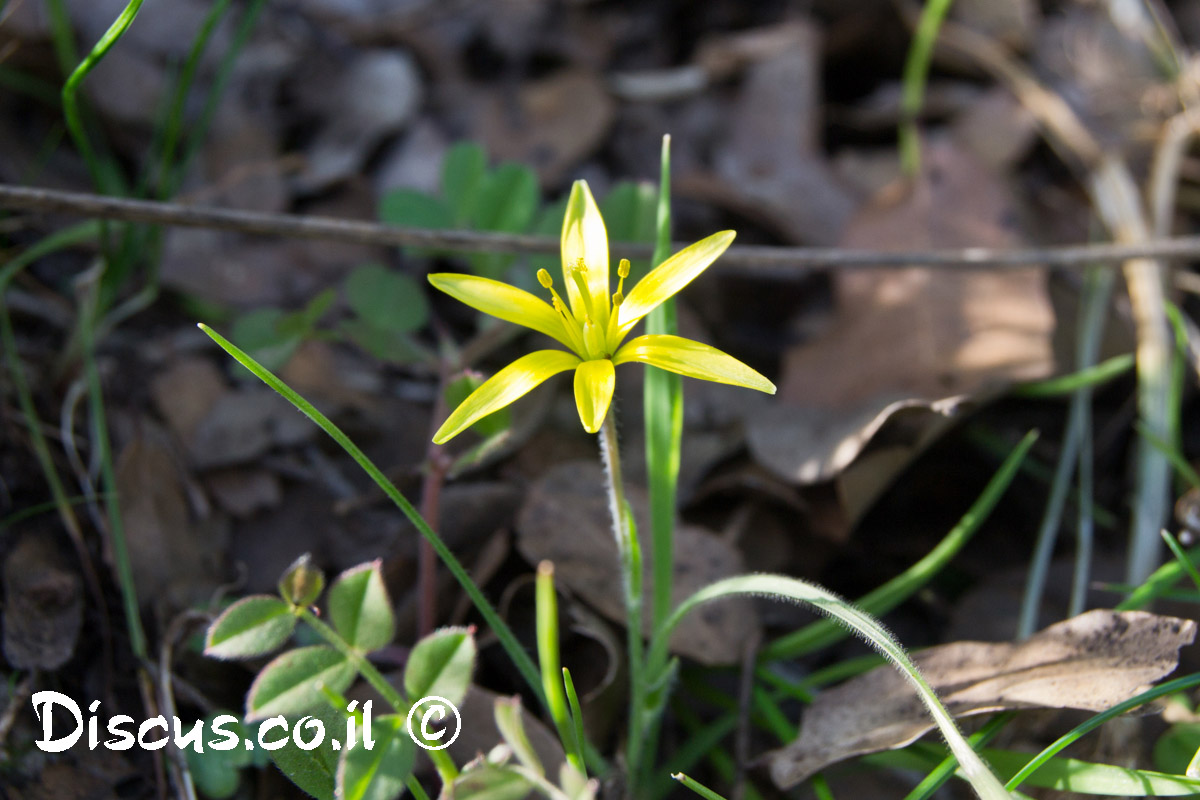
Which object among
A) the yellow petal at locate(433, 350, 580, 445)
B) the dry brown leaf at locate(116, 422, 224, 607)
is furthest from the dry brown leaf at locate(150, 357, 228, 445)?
the yellow petal at locate(433, 350, 580, 445)

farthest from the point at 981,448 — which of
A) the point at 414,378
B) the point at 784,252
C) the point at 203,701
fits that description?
the point at 203,701

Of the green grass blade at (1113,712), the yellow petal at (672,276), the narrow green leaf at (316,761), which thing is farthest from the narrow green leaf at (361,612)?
the green grass blade at (1113,712)

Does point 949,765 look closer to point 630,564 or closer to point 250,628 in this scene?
point 630,564

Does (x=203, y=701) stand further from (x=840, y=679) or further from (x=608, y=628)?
(x=840, y=679)

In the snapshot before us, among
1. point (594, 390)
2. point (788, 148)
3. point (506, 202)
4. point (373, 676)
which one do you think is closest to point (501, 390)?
point (594, 390)

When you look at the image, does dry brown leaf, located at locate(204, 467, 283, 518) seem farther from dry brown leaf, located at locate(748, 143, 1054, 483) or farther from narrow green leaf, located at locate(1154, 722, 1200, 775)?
narrow green leaf, located at locate(1154, 722, 1200, 775)

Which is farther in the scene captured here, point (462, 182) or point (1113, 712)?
point (462, 182)
